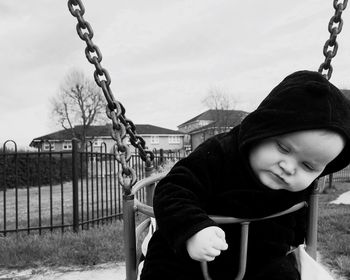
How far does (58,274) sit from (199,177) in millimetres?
2444

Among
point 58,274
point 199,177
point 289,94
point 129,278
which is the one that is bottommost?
point 58,274

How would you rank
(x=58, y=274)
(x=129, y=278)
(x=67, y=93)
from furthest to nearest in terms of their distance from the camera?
(x=67, y=93)
(x=58, y=274)
(x=129, y=278)

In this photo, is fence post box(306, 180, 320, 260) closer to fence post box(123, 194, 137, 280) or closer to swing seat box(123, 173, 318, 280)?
swing seat box(123, 173, 318, 280)

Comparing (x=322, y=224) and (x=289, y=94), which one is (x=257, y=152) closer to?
(x=289, y=94)

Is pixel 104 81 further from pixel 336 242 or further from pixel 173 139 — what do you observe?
pixel 173 139

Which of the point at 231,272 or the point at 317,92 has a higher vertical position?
the point at 317,92

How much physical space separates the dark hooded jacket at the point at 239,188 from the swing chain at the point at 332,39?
35 centimetres

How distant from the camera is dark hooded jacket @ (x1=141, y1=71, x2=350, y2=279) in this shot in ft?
3.91

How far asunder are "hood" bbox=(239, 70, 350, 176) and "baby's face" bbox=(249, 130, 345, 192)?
30 mm

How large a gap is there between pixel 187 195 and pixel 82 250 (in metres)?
2.88

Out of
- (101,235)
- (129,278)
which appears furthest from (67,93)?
(129,278)

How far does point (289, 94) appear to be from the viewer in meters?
1.24

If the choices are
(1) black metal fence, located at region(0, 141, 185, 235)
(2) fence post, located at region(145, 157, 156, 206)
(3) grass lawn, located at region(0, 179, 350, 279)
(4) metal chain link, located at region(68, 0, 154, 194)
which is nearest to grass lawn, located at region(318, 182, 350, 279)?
(3) grass lawn, located at region(0, 179, 350, 279)

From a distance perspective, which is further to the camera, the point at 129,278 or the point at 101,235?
the point at 101,235
